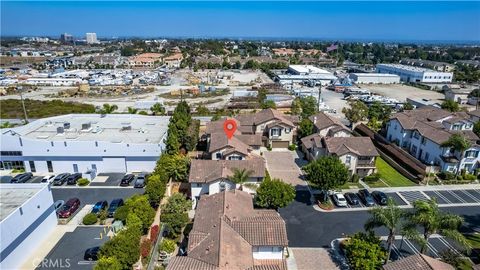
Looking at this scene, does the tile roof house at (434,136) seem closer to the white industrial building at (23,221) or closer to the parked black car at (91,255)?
the parked black car at (91,255)

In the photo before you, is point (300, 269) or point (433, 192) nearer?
point (300, 269)

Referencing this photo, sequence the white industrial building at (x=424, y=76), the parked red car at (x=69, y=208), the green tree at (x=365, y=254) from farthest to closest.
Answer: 1. the white industrial building at (x=424, y=76)
2. the parked red car at (x=69, y=208)
3. the green tree at (x=365, y=254)

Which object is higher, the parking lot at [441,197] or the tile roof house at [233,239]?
the tile roof house at [233,239]

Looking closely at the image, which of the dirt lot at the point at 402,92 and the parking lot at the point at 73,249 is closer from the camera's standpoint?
the parking lot at the point at 73,249

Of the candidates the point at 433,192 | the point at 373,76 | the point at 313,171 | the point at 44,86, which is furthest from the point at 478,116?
the point at 44,86

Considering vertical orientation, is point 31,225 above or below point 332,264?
above

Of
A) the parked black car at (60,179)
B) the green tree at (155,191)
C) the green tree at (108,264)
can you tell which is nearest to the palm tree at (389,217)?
the green tree at (108,264)

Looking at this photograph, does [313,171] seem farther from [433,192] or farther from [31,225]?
[31,225]
